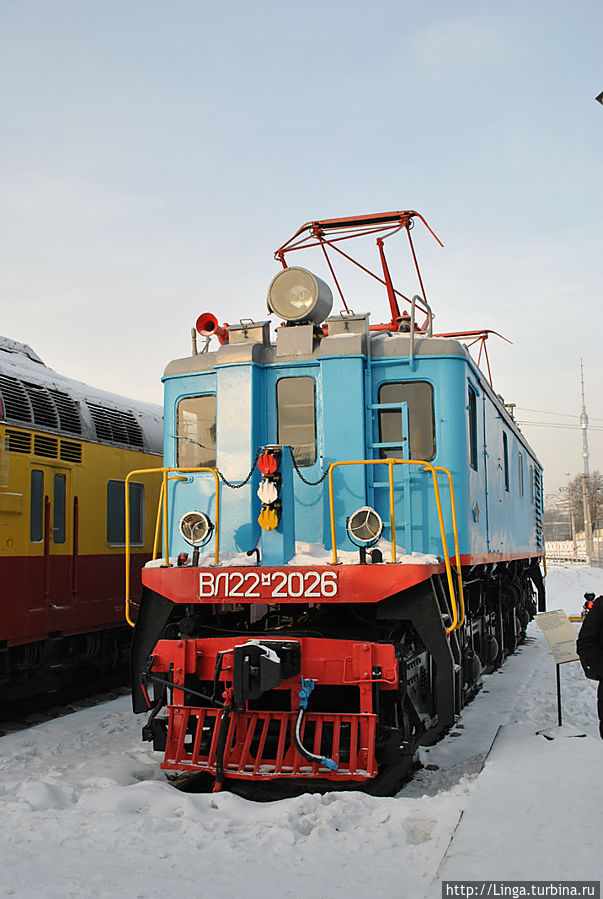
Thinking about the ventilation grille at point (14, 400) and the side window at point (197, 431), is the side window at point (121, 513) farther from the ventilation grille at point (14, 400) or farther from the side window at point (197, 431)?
the side window at point (197, 431)

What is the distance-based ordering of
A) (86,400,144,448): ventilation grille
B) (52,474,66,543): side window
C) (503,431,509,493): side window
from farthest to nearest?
(503,431,509,493): side window → (86,400,144,448): ventilation grille → (52,474,66,543): side window

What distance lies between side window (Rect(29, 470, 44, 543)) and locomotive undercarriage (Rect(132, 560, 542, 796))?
2.37 metres

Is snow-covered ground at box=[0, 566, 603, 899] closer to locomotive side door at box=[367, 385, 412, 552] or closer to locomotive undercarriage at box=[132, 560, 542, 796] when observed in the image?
locomotive undercarriage at box=[132, 560, 542, 796]

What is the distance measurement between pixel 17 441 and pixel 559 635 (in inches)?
240

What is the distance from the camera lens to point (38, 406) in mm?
9461

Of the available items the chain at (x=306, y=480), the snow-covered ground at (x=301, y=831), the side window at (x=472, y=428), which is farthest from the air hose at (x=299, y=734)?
the side window at (x=472, y=428)

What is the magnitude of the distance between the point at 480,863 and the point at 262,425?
170 inches

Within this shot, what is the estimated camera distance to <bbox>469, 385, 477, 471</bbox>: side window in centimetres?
790

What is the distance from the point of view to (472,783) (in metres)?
5.75

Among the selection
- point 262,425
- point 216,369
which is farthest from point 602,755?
point 216,369

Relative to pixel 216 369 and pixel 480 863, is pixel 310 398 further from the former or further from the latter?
pixel 480 863

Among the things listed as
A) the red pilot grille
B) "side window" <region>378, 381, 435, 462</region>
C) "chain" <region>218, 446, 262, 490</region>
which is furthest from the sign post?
"chain" <region>218, 446, 262, 490</region>

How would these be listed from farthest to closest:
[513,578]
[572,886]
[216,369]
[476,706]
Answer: [513,578]
[476,706]
[216,369]
[572,886]

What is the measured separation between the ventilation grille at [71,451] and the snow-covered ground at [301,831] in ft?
12.4
